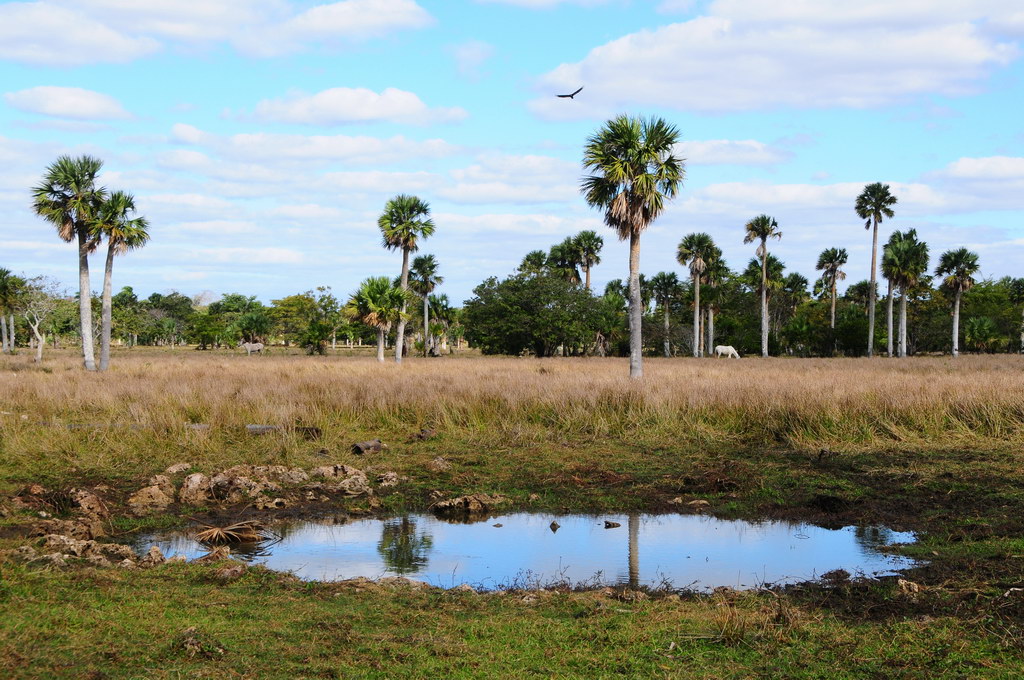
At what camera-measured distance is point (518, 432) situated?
14.5 metres

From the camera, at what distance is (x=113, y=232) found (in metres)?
35.7

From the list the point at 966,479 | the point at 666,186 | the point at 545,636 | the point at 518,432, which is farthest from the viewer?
the point at 666,186

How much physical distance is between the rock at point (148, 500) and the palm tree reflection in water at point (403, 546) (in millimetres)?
2788

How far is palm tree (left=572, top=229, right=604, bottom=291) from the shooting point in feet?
244

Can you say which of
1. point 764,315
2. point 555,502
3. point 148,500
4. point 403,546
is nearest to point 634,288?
point 555,502

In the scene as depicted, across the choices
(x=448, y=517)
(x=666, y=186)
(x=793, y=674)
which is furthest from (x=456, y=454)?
(x=666, y=186)

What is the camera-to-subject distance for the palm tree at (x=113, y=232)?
3566 centimetres

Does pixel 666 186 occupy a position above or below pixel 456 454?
above

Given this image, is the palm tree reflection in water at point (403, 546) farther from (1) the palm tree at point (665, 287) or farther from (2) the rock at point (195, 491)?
(1) the palm tree at point (665, 287)

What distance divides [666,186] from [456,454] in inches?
667

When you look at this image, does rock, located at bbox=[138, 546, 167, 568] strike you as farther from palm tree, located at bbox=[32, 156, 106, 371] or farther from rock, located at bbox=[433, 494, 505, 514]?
palm tree, located at bbox=[32, 156, 106, 371]

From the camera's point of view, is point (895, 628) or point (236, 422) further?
point (236, 422)

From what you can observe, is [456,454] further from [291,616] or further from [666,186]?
[666,186]

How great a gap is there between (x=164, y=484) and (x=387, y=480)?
2.82 meters
